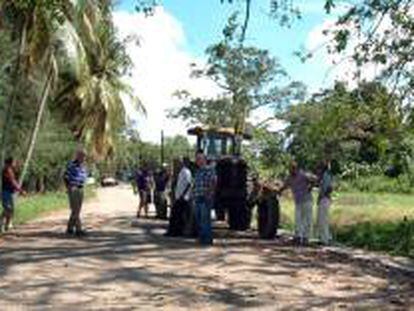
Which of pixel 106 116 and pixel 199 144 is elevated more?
pixel 106 116

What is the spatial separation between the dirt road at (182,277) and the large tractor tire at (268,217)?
5.76ft

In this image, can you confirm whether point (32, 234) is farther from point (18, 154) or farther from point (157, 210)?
point (18, 154)

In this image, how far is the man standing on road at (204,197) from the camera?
2075 cm

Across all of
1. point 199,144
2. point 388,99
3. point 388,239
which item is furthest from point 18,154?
point 388,99

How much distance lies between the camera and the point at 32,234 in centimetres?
2369

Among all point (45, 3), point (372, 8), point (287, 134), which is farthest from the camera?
point (287, 134)

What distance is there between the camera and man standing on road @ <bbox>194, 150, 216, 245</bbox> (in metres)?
20.8

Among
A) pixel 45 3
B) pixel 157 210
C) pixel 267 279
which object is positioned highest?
pixel 45 3

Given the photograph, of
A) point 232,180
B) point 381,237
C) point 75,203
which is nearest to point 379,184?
point 381,237

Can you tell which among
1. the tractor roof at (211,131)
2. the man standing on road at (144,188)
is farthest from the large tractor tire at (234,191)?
the man standing on road at (144,188)

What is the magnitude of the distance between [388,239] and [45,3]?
458 inches

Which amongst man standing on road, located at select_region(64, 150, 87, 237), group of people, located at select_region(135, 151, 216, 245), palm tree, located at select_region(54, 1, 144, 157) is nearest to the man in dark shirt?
group of people, located at select_region(135, 151, 216, 245)

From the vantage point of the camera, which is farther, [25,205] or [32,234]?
[25,205]

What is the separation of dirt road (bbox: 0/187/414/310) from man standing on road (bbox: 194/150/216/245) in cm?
29
